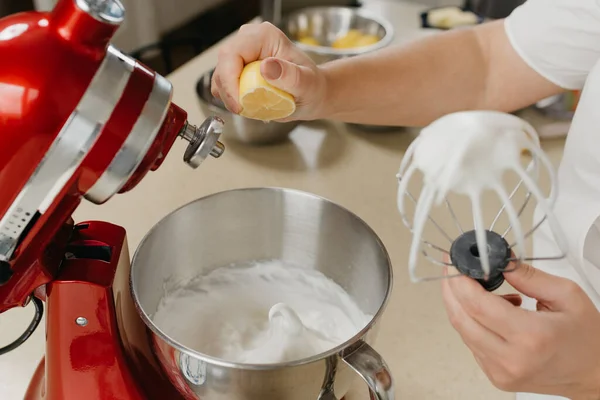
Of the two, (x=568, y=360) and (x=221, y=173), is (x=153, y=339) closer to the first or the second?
(x=568, y=360)

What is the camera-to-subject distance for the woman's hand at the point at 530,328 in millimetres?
490

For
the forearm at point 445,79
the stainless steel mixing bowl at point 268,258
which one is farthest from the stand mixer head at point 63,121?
the forearm at point 445,79

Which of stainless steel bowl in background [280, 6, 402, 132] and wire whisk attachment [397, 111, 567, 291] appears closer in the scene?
wire whisk attachment [397, 111, 567, 291]

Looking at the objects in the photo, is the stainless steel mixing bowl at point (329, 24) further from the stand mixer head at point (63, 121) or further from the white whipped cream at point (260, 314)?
the stand mixer head at point (63, 121)

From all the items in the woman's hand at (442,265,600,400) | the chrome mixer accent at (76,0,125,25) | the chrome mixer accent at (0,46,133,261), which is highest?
the chrome mixer accent at (76,0,125,25)

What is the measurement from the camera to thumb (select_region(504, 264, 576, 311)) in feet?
1.62

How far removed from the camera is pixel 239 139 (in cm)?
108

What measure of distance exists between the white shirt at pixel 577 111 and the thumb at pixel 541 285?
191 mm

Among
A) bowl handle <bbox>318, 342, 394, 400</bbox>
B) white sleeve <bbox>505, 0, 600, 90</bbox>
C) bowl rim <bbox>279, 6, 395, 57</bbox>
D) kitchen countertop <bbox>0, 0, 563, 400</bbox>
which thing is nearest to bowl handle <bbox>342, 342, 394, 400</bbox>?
bowl handle <bbox>318, 342, 394, 400</bbox>

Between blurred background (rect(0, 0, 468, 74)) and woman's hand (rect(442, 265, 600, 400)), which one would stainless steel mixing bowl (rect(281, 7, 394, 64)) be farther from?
woman's hand (rect(442, 265, 600, 400))


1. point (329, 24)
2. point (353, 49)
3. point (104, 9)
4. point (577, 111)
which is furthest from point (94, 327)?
point (329, 24)

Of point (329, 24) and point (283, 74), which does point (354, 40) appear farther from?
point (283, 74)

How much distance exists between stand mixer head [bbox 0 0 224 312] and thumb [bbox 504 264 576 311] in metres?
0.32

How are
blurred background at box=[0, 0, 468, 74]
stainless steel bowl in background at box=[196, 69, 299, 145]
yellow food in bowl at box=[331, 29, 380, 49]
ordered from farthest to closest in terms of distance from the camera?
blurred background at box=[0, 0, 468, 74] → yellow food in bowl at box=[331, 29, 380, 49] → stainless steel bowl in background at box=[196, 69, 299, 145]
